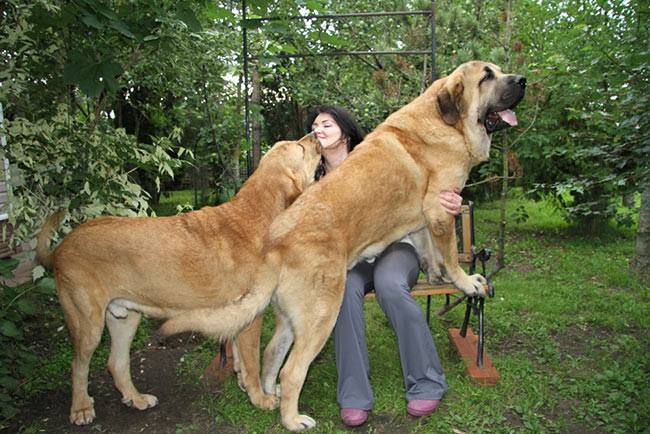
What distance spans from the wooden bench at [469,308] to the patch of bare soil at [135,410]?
54.7 inches

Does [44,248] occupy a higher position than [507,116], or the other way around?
[507,116]

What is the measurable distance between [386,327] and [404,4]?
5783mm

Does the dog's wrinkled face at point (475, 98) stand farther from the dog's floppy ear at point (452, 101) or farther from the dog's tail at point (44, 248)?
the dog's tail at point (44, 248)

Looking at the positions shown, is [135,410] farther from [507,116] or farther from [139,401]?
[507,116]

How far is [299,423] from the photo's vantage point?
299 centimetres

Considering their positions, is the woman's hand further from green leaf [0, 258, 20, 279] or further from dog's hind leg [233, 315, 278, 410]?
green leaf [0, 258, 20, 279]

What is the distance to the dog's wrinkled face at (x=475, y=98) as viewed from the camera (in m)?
3.35

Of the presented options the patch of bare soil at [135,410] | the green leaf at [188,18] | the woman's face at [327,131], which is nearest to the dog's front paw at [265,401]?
the patch of bare soil at [135,410]

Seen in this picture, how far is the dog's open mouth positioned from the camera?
11.1 feet

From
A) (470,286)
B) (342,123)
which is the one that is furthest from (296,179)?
(470,286)

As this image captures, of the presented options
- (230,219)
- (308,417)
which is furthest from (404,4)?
(308,417)

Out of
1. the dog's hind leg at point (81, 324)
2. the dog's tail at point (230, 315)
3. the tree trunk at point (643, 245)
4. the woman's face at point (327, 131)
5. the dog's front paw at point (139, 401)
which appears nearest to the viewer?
the dog's tail at point (230, 315)

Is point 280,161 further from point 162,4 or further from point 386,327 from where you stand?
point 386,327

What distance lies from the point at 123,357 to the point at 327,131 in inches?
82.0
